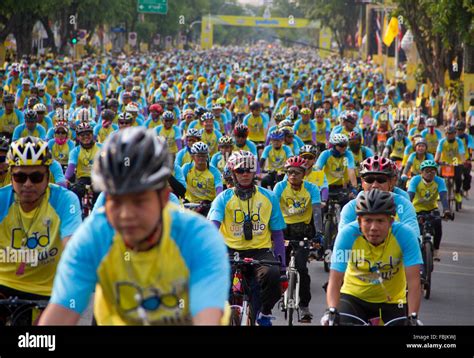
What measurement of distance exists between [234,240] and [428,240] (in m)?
4.17

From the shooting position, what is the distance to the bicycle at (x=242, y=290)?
31.2ft

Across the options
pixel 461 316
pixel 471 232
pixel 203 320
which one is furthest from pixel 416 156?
pixel 203 320

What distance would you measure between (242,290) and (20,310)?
3.09 metres

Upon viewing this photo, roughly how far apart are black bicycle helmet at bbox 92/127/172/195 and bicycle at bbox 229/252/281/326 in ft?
16.9

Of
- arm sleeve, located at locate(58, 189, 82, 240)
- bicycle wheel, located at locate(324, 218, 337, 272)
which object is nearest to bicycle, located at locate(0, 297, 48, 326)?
arm sleeve, located at locate(58, 189, 82, 240)

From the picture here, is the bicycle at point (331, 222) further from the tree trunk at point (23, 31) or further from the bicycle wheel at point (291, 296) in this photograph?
the tree trunk at point (23, 31)

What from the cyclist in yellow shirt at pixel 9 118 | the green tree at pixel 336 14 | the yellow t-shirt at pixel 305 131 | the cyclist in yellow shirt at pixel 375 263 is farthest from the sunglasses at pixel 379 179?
the green tree at pixel 336 14

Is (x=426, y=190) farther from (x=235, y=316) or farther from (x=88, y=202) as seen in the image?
(x=235, y=316)

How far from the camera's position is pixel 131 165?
14.0 ft

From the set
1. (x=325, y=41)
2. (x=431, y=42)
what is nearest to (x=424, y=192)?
(x=431, y=42)

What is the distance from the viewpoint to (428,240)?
45.4ft

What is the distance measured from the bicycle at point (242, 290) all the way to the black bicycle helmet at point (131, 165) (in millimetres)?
5154

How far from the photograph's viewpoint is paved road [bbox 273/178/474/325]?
12.5m

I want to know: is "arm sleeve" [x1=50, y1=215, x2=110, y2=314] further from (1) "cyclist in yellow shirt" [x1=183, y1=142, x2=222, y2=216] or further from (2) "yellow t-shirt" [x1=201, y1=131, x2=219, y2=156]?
(2) "yellow t-shirt" [x1=201, y1=131, x2=219, y2=156]
